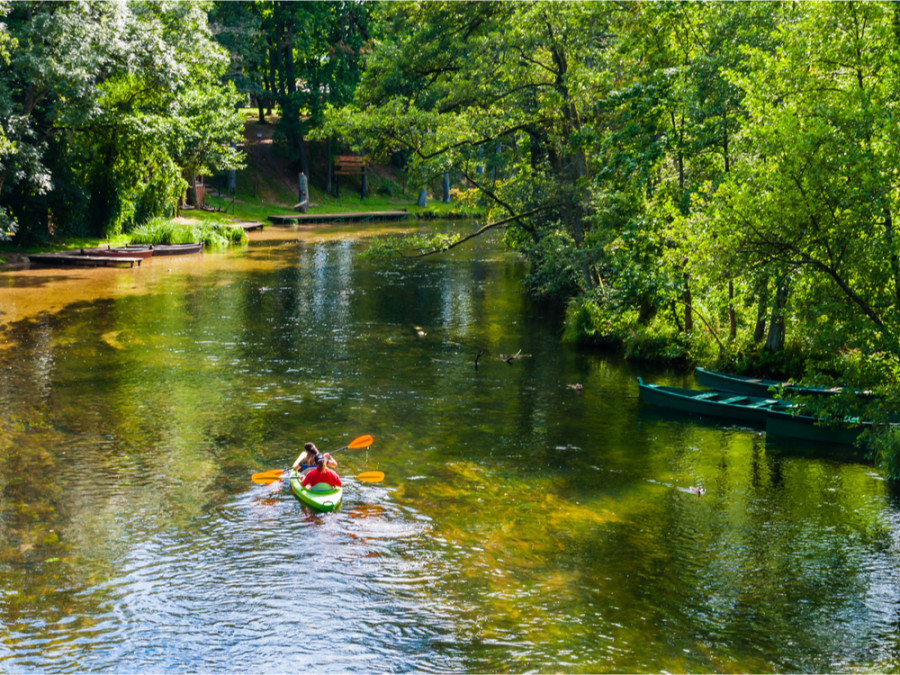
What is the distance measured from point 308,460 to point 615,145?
45.3ft

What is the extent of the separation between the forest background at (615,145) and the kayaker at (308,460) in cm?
815

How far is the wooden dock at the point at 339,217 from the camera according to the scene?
65.0m

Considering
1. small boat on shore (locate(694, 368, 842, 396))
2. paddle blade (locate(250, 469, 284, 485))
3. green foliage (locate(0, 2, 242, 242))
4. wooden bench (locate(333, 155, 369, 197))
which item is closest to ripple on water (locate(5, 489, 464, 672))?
paddle blade (locate(250, 469, 284, 485))

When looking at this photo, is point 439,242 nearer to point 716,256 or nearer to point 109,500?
point 716,256

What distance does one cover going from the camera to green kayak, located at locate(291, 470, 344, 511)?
14062 mm

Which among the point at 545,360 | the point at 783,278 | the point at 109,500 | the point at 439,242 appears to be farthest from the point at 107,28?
the point at 783,278

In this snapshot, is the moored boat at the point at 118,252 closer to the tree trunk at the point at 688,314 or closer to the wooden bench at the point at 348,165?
the tree trunk at the point at 688,314

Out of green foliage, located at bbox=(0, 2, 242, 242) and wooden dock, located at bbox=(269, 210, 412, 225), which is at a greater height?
green foliage, located at bbox=(0, 2, 242, 242)

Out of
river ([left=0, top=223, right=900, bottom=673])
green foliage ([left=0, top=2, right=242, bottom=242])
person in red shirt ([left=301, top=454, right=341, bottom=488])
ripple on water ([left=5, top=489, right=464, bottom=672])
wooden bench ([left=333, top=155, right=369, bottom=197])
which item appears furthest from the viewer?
wooden bench ([left=333, top=155, right=369, bottom=197])

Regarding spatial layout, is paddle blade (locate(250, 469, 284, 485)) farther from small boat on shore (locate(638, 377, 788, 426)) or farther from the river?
small boat on shore (locate(638, 377, 788, 426))

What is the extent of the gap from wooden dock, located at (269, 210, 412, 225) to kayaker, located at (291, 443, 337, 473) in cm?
5173

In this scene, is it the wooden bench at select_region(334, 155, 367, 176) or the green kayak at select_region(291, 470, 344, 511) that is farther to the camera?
the wooden bench at select_region(334, 155, 367, 176)

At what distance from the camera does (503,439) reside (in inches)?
708

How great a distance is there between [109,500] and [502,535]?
6668 millimetres
